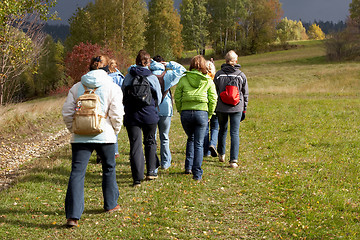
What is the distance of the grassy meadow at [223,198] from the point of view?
17.7 ft

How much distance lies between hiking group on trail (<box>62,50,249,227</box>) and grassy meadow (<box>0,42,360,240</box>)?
40cm

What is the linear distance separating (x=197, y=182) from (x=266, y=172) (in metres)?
1.83

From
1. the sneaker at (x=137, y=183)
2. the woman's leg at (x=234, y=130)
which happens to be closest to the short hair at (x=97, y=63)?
the sneaker at (x=137, y=183)

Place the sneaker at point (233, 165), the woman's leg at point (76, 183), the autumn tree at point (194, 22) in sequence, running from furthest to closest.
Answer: the autumn tree at point (194, 22)
the sneaker at point (233, 165)
the woman's leg at point (76, 183)

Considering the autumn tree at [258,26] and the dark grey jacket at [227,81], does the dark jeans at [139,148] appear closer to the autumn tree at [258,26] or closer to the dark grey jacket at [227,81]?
the dark grey jacket at [227,81]

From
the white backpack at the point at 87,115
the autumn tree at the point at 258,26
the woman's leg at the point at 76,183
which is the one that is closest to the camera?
the white backpack at the point at 87,115

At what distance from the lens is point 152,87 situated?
7.27 m

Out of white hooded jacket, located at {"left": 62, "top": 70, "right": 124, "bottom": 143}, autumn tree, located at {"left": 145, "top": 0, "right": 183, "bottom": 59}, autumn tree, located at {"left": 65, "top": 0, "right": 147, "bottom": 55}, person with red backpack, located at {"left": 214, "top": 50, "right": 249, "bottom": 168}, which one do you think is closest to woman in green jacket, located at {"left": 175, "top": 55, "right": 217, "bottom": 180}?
person with red backpack, located at {"left": 214, "top": 50, "right": 249, "bottom": 168}

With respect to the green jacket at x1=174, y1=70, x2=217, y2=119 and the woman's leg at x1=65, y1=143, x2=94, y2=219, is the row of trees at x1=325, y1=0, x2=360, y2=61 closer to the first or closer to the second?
the green jacket at x1=174, y1=70, x2=217, y2=119

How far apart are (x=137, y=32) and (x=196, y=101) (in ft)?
130

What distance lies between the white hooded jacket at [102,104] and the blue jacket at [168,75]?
7.85 ft

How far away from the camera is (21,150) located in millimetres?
12617

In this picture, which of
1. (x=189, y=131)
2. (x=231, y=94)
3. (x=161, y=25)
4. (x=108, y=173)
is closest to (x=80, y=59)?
(x=161, y=25)

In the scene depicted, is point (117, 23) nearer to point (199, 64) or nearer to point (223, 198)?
point (199, 64)
